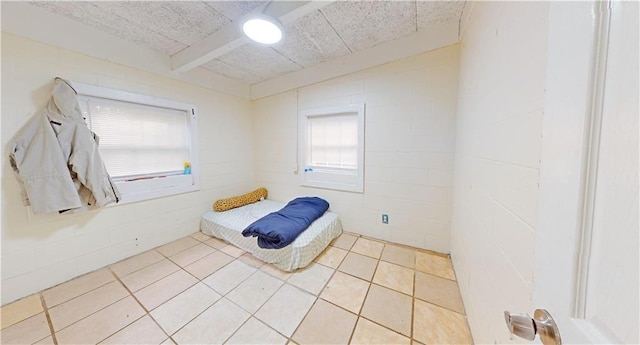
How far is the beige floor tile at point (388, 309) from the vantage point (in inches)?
53.3

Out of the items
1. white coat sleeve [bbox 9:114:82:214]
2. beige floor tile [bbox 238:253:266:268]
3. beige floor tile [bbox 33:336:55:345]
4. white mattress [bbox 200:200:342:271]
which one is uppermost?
white coat sleeve [bbox 9:114:82:214]

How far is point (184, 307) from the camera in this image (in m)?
1.51

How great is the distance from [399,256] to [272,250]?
4.28 feet

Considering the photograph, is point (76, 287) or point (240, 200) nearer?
point (76, 287)

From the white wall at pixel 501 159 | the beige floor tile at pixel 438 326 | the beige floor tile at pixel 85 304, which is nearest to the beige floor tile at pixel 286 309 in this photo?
the beige floor tile at pixel 438 326

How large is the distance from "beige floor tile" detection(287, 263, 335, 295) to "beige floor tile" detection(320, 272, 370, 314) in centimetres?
6

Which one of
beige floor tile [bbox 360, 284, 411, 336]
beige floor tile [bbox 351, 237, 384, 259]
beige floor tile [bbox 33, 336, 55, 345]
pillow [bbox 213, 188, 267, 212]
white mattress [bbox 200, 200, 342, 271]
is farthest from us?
pillow [bbox 213, 188, 267, 212]

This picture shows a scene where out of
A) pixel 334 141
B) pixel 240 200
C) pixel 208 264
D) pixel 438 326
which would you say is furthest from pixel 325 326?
pixel 240 200

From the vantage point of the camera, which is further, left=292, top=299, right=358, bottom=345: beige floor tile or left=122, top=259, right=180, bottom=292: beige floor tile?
left=122, top=259, right=180, bottom=292: beige floor tile

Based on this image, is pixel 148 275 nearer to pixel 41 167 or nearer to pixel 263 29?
pixel 41 167

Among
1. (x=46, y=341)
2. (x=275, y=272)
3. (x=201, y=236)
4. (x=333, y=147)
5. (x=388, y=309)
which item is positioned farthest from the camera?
(x=333, y=147)

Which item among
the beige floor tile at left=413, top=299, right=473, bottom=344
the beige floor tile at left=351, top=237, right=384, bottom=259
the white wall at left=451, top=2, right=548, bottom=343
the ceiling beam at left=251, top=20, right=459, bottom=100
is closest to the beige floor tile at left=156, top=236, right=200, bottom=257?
the beige floor tile at left=351, top=237, right=384, bottom=259

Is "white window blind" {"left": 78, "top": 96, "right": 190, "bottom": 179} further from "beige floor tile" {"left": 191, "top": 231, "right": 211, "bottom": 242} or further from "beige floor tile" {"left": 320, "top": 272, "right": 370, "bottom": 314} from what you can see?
"beige floor tile" {"left": 320, "top": 272, "right": 370, "bottom": 314}

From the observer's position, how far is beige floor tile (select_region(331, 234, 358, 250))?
7.82 feet
